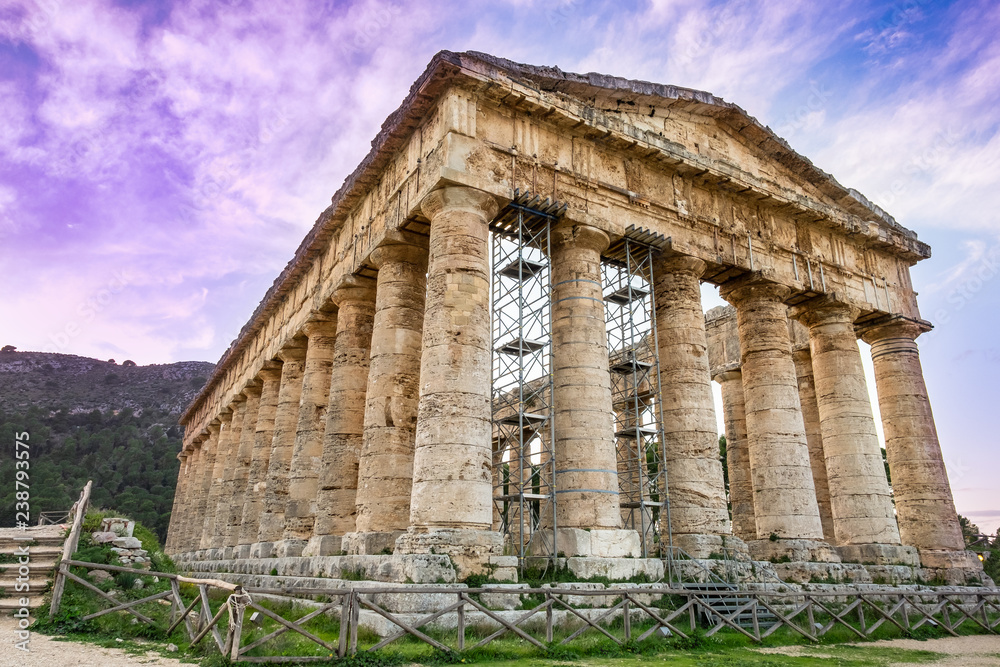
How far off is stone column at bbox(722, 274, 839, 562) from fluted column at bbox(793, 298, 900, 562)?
176 centimetres

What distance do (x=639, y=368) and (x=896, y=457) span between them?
8739mm

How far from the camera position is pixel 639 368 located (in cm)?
1809

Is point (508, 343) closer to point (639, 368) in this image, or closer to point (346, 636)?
point (639, 368)

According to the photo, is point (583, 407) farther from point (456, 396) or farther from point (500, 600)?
point (500, 600)

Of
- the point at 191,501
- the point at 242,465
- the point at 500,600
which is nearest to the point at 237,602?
the point at 500,600

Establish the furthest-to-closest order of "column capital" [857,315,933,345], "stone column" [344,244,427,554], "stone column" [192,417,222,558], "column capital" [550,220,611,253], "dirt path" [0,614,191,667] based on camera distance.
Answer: "stone column" [192,417,222,558] < "column capital" [857,315,933,345] < "column capital" [550,220,611,253] < "stone column" [344,244,427,554] < "dirt path" [0,614,191,667]

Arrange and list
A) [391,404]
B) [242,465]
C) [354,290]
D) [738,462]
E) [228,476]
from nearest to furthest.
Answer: [391,404] < [354,290] < [738,462] < [242,465] < [228,476]

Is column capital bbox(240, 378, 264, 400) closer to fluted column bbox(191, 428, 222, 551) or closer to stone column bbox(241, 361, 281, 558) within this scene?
stone column bbox(241, 361, 281, 558)

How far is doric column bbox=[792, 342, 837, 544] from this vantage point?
22266 mm

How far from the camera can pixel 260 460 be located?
2359 cm

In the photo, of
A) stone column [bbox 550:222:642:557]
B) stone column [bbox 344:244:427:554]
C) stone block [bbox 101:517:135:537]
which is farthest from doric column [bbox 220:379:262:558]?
stone column [bbox 550:222:642:557]

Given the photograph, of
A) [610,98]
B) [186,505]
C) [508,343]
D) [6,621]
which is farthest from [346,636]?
[186,505]

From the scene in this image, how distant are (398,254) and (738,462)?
14.8 metres

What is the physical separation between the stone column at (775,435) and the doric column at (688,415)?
76.0 inches
